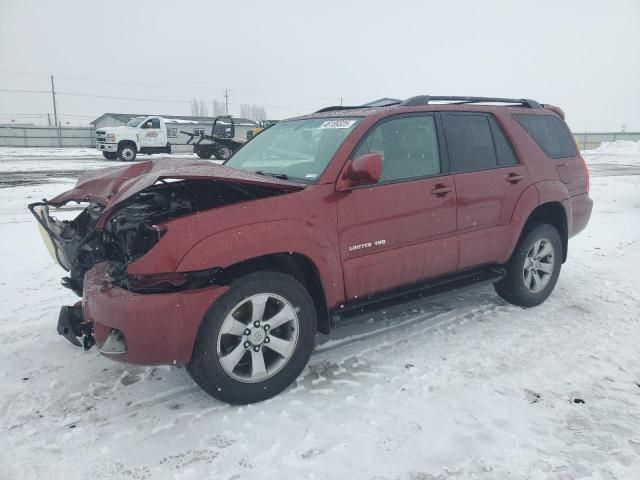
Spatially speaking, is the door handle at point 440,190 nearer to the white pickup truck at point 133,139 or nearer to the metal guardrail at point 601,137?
the white pickup truck at point 133,139

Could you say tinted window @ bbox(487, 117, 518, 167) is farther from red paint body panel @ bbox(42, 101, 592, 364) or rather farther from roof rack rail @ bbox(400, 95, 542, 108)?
roof rack rail @ bbox(400, 95, 542, 108)

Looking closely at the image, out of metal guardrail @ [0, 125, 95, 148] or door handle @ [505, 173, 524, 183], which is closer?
door handle @ [505, 173, 524, 183]

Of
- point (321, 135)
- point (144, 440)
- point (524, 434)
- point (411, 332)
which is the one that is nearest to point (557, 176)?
point (411, 332)

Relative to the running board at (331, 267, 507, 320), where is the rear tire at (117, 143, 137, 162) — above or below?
above

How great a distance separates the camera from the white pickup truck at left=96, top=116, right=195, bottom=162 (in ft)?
73.0

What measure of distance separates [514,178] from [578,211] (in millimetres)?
1137

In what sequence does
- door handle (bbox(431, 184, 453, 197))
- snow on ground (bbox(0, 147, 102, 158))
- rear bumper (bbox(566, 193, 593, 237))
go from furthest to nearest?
snow on ground (bbox(0, 147, 102, 158)) < rear bumper (bbox(566, 193, 593, 237)) < door handle (bbox(431, 184, 453, 197))

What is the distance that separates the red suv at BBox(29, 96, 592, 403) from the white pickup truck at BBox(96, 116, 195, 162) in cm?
2000

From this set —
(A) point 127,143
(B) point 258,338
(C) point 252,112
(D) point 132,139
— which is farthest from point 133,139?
(C) point 252,112

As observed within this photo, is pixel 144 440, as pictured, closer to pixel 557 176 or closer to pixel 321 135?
pixel 321 135

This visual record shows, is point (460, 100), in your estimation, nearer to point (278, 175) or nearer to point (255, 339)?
point (278, 175)

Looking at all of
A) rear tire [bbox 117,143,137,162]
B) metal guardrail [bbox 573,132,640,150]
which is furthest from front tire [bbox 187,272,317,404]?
metal guardrail [bbox 573,132,640,150]

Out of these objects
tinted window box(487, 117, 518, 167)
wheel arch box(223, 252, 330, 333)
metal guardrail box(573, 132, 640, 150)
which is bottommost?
wheel arch box(223, 252, 330, 333)

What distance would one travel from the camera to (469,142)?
13.1 feet
